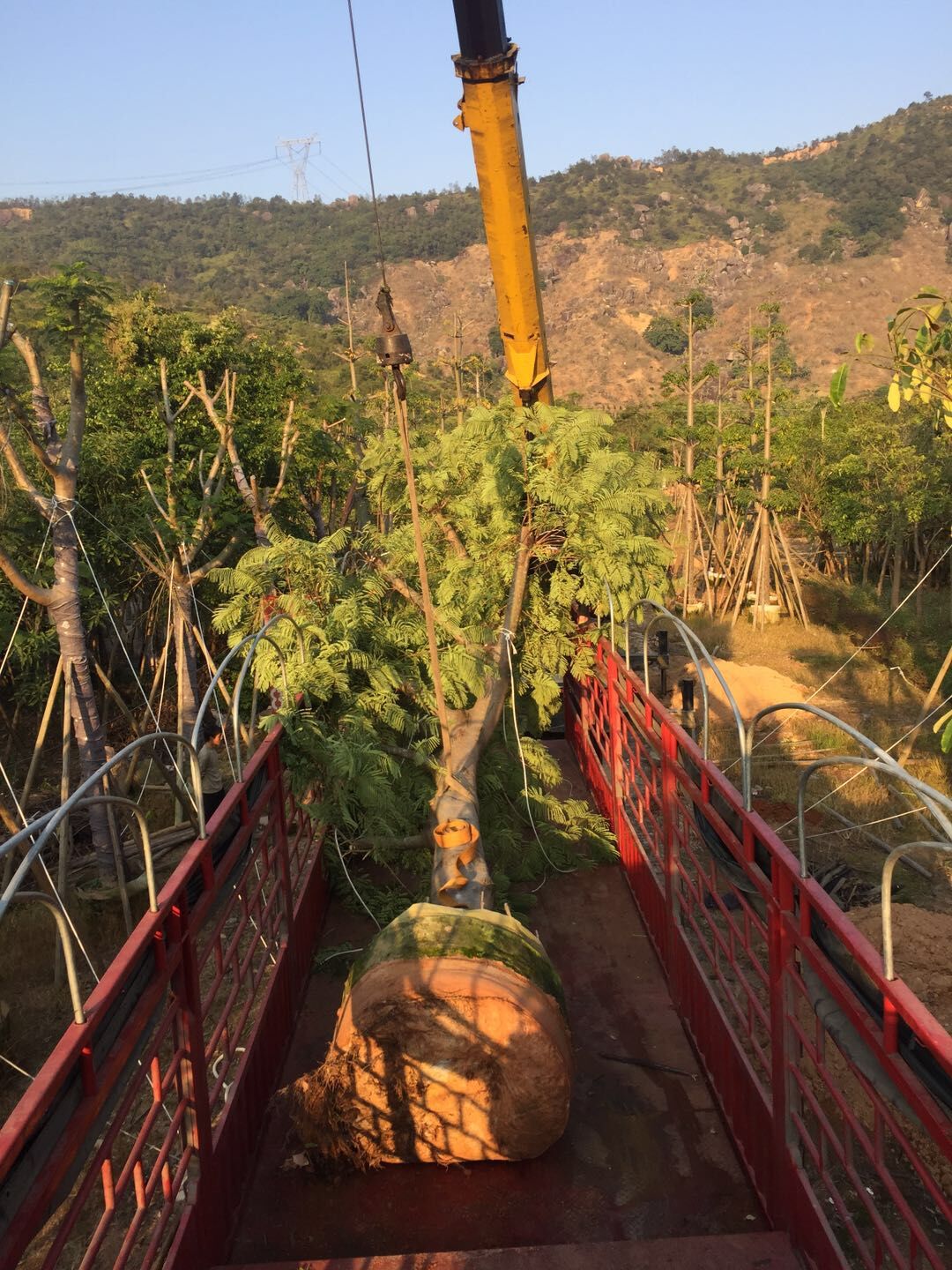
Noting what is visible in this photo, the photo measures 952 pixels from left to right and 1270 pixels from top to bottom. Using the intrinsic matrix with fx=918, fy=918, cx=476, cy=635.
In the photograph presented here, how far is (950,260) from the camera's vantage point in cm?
7750

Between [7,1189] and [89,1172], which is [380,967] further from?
[7,1189]

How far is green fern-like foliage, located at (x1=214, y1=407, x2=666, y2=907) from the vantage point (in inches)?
280


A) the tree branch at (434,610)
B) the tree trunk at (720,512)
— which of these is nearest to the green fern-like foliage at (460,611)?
the tree branch at (434,610)

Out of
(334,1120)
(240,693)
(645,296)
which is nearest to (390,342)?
(240,693)

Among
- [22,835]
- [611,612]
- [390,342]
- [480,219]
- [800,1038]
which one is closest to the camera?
[22,835]

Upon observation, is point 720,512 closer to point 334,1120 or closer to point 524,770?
point 524,770

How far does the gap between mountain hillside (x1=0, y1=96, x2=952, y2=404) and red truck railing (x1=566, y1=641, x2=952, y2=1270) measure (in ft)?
180

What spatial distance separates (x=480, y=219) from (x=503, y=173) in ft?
327

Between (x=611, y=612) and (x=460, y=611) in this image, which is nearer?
(x=611, y=612)

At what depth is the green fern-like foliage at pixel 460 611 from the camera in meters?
7.11

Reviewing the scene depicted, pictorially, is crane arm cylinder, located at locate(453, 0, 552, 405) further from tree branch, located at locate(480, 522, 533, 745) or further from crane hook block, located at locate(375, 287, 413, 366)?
crane hook block, located at locate(375, 287, 413, 366)

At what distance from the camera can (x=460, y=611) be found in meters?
8.51

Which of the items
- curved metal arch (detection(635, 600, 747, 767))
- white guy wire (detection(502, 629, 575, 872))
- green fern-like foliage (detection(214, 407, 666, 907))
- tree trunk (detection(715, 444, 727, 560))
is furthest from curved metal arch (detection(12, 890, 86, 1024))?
tree trunk (detection(715, 444, 727, 560))

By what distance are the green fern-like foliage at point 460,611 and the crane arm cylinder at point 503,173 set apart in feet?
2.69
